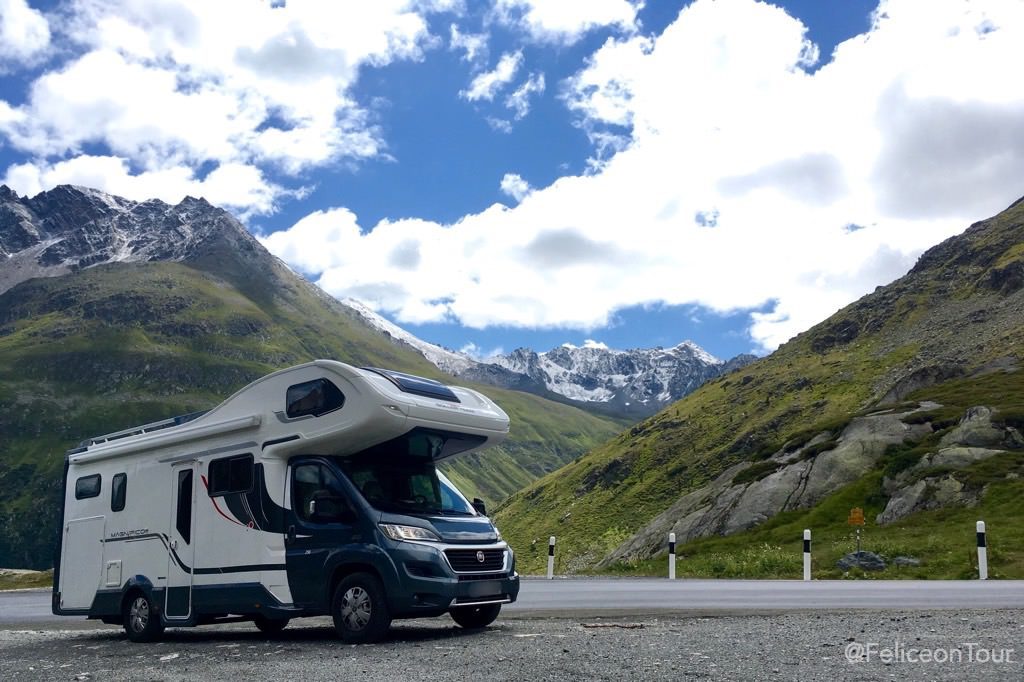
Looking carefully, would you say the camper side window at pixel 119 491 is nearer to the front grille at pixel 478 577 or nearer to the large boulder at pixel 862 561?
the front grille at pixel 478 577

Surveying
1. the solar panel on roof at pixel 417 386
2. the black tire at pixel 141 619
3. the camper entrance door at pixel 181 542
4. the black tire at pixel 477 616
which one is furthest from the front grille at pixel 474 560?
the black tire at pixel 141 619

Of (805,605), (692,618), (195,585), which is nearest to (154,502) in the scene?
(195,585)

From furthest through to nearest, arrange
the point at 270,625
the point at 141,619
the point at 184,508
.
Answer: the point at 141,619 → the point at 184,508 → the point at 270,625

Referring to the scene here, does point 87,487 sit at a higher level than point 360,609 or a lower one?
higher

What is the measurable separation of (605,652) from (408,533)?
3.85 m

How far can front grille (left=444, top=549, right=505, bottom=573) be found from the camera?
1266 cm

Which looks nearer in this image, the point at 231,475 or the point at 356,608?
the point at 356,608

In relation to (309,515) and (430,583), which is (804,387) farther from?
(430,583)

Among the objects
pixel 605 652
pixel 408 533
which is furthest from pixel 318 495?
pixel 605 652

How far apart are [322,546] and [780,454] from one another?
135 feet

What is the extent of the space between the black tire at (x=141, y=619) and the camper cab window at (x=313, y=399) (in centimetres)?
480

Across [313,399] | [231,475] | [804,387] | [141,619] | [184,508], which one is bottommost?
[141,619]

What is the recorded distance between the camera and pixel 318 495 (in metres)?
13.3

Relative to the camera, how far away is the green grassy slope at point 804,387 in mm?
76000
